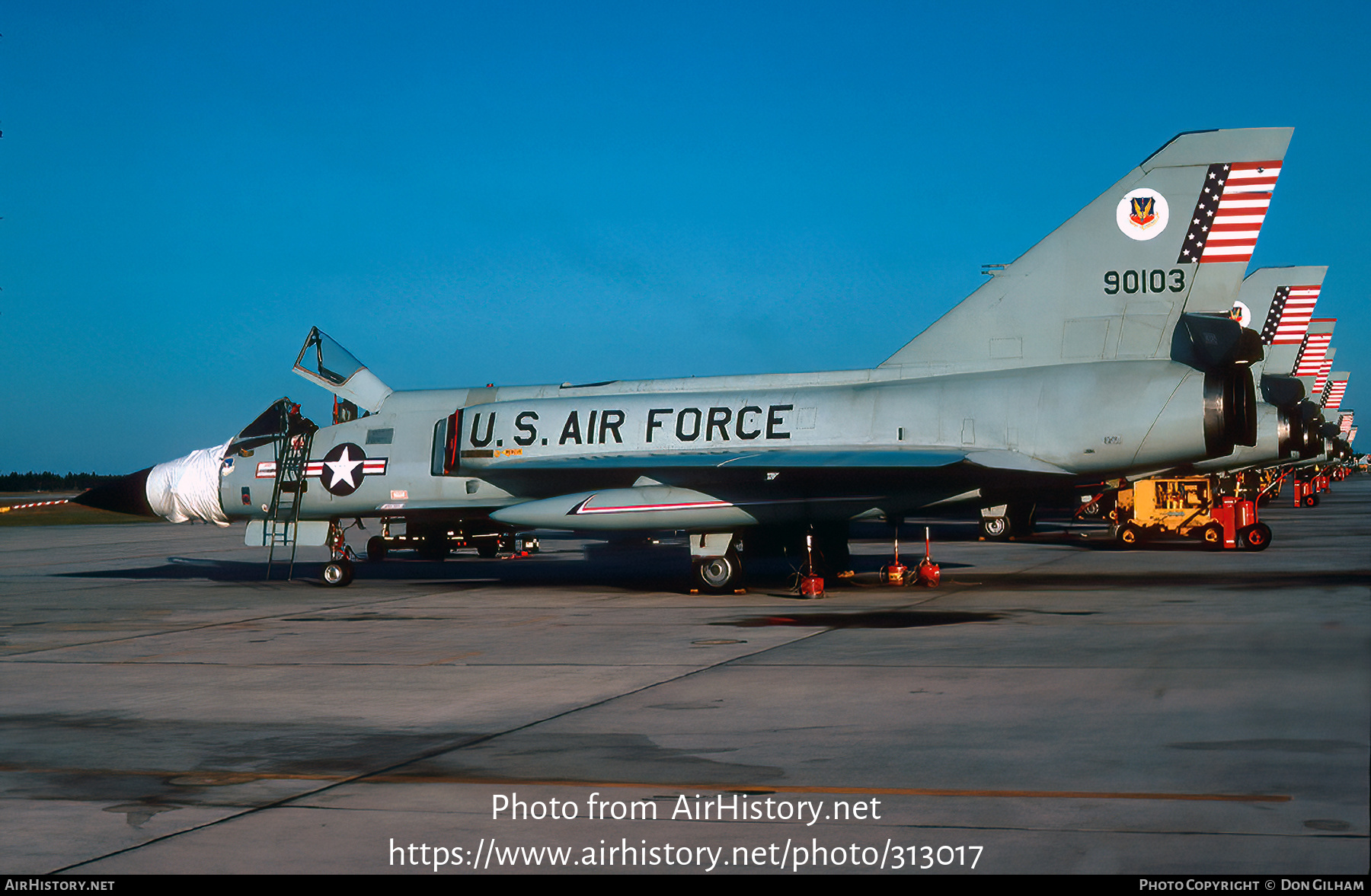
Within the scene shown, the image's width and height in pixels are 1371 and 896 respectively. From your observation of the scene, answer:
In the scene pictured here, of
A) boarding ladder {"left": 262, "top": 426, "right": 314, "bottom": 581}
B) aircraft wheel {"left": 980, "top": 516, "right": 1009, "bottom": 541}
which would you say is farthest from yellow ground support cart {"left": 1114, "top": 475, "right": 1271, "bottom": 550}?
boarding ladder {"left": 262, "top": 426, "right": 314, "bottom": 581}

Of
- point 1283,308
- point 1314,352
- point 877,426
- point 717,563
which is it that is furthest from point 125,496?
point 1314,352

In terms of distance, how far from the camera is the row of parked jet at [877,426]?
1380cm

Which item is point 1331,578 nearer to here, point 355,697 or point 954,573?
point 954,573

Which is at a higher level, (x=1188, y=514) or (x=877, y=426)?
(x=877, y=426)

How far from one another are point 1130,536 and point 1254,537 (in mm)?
2476

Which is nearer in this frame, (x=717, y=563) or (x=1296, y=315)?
(x=717, y=563)

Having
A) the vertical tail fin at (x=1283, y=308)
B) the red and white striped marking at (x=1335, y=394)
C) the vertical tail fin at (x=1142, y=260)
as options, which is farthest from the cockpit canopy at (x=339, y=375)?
the red and white striped marking at (x=1335, y=394)

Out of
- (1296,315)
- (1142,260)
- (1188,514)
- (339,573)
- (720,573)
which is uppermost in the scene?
(1296,315)

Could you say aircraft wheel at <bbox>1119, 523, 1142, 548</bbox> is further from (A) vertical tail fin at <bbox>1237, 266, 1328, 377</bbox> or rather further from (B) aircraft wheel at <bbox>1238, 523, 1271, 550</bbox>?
(A) vertical tail fin at <bbox>1237, 266, 1328, 377</bbox>

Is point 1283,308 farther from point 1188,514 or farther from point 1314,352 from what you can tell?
point 1314,352

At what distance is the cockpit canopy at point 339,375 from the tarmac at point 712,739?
18.6ft

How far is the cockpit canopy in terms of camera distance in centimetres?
1817

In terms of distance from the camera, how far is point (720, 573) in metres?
15.5

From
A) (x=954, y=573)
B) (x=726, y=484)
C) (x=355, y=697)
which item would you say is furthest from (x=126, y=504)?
(x=954, y=573)
